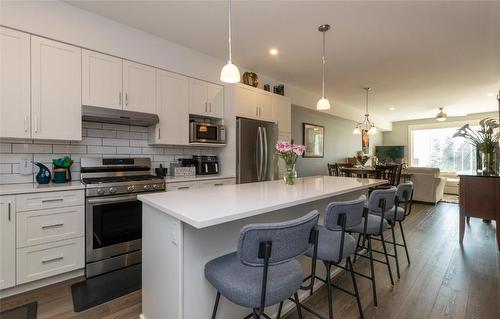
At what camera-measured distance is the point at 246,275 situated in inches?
47.4

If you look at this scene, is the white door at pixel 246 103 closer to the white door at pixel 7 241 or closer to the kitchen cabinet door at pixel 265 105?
the kitchen cabinet door at pixel 265 105

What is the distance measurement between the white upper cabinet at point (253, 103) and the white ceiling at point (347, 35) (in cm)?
40

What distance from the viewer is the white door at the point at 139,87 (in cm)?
272

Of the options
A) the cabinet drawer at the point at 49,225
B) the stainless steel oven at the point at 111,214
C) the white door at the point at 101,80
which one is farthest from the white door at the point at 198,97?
the cabinet drawer at the point at 49,225

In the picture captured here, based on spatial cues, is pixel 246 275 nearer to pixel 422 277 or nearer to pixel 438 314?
pixel 438 314

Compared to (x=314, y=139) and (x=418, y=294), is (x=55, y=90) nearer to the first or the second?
(x=418, y=294)

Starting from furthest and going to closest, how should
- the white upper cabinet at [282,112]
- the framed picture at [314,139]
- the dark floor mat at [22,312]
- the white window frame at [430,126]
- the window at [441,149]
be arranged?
the window at [441,149] → the white window frame at [430,126] → the framed picture at [314,139] → the white upper cabinet at [282,112] → the dark floor mat at [22,312]

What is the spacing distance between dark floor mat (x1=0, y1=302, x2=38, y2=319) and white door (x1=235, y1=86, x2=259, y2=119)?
9.77 feet

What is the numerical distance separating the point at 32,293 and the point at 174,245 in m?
1.79

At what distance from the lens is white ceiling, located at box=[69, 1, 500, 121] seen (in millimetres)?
2344

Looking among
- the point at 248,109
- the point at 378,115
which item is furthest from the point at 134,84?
the point at 378,115

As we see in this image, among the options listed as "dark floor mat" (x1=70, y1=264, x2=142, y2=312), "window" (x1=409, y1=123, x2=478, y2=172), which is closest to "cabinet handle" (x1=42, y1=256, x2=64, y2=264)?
"dark floor mat" (x1=70, y1=264, x2=142, y2=312)

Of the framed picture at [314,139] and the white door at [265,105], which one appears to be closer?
the white door at [265,105]

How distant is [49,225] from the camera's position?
2.12m
